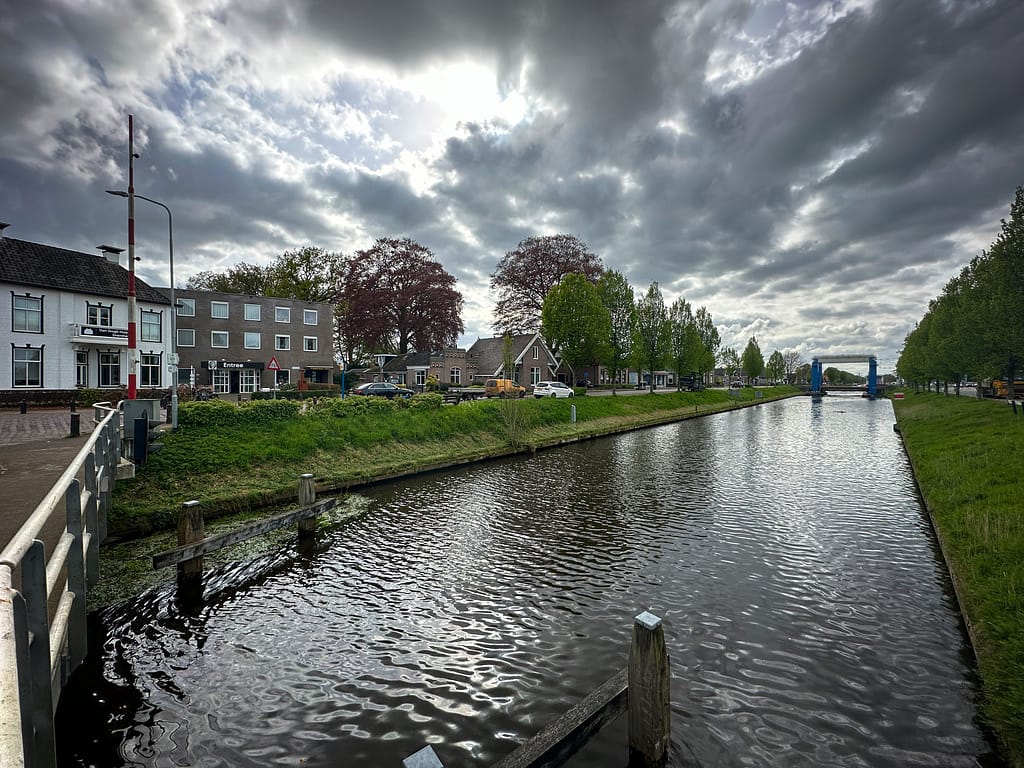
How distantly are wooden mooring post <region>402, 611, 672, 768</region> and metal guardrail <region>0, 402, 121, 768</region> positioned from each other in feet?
10.3

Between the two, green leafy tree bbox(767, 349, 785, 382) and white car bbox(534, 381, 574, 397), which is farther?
green leafy tree bbox(767, 349, 785, 382)

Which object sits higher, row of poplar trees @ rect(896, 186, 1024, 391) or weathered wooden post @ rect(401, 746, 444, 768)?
row of poplar trees @ rect(896, 186, 1024, 391)

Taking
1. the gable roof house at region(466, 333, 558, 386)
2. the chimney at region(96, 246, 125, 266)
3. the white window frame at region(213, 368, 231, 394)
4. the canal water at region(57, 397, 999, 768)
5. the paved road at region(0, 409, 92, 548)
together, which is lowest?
the canal water at region(57, 397, 999, 768)

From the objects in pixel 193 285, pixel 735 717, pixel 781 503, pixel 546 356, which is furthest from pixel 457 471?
pixel 193 285

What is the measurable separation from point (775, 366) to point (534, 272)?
95.9 metres

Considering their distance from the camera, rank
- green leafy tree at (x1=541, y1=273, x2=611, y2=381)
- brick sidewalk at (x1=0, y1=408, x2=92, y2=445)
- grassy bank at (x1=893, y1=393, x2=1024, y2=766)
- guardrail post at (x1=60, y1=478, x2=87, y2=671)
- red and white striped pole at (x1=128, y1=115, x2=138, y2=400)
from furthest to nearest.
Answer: green leafy tree at (x1=541, y1=273, x2=611, y2=381)
brick sidewalk at (x1=0, y1=408, x2=92, y2=445)
red and white striped pole at (x1=128, y1=115, x2=138, y2=400)
guardrail post at (x1=60, y1=478, x2=87, y2=671)
grassy bank at (x1=893, y1=393, x2=1024, y2=766)

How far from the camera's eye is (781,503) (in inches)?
585

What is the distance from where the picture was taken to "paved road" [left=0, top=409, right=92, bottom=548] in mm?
8656

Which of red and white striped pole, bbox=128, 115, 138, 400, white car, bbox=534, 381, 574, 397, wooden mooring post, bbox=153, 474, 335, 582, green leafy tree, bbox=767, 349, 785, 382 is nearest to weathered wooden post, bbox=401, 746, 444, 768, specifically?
wooden mooring post, bbox=153, 474, 335, 582

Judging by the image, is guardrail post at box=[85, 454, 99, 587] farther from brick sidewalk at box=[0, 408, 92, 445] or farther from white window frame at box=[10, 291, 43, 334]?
white window frame at box=[10, 291, 43, 334]

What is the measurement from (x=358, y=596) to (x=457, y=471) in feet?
36.1

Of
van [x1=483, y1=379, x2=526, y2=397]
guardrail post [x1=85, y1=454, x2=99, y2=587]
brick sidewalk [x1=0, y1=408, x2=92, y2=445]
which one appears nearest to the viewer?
guardrail post [x1=85, y1=454, x2=99, y2=587]

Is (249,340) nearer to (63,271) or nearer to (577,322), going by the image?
(63,271)

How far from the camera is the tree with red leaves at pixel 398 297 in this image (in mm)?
59875
